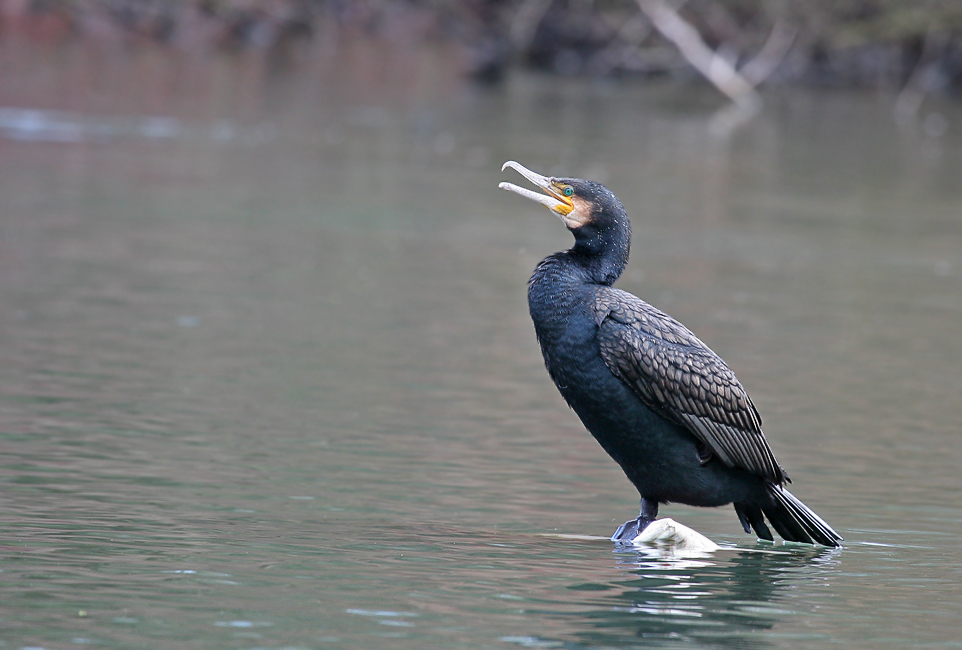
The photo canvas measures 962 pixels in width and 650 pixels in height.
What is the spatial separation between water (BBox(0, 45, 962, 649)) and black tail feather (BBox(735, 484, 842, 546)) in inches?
3.7

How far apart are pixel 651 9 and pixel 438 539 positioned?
36639mm

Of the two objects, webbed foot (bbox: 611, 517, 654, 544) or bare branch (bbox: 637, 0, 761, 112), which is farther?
bare branch (bbox: 637, 0, 761, 112)

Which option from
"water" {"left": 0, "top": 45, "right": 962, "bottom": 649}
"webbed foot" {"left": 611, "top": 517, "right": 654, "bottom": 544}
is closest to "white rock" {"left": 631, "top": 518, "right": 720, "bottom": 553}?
"webbed foot" {"left": 611, "top": 517, "right": 654, "bottom": 544}

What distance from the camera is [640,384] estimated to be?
6.17 meters

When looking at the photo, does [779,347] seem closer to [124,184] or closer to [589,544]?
[589,544]

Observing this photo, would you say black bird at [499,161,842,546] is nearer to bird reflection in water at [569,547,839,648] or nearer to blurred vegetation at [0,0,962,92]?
bird reflection in water at [569,547,839,648]

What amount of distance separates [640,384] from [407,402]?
340 cm

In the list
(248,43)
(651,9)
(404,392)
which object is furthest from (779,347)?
(248,43)

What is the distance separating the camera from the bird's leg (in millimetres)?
6410

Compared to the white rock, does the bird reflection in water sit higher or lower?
lower

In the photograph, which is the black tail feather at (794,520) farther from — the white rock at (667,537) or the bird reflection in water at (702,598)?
A: the white rock at (667,537)

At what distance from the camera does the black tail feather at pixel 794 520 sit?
21.1ft

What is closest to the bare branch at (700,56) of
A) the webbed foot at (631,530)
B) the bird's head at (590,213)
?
the bird's head at (590,213)

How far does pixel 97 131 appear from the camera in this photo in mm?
24375
